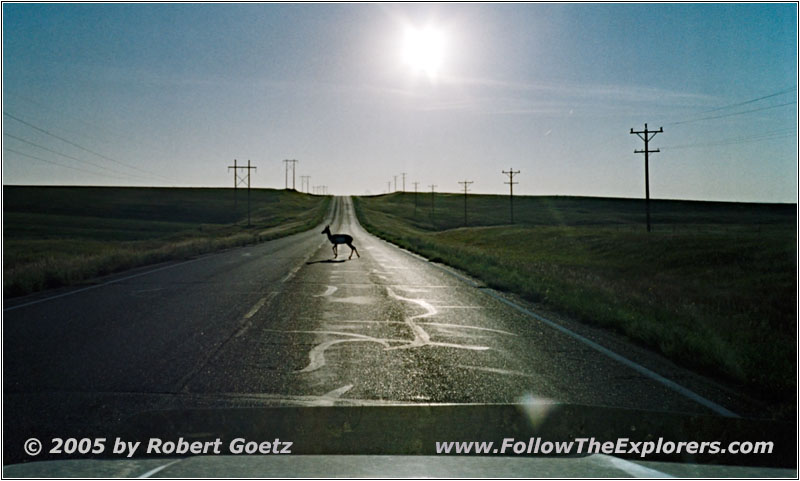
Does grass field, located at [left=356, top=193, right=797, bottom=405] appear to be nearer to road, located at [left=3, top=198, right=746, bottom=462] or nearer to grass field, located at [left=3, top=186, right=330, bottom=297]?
road, located at [left=3, top=198, right=746, bottom=462]

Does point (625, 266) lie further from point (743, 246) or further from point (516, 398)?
point (516, 398)

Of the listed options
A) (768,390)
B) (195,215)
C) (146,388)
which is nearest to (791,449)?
(768,390)

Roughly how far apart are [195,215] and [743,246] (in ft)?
319

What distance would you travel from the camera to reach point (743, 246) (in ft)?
107

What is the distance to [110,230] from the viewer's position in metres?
77.7

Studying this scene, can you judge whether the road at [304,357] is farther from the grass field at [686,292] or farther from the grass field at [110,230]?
the grass field at [110,230]

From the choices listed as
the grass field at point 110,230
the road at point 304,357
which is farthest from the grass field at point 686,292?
the grass field at point 110,230

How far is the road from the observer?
266 inches

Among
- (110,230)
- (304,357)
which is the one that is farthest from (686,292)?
(110,230)

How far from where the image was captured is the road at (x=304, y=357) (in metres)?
6.75

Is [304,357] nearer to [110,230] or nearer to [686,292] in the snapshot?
[686,292]

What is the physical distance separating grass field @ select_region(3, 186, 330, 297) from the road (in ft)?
19.1

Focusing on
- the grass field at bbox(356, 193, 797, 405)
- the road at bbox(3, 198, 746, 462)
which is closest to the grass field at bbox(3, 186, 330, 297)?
the road at bbox(3, 198, 746, 462)

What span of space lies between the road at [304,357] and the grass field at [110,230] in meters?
5.81
